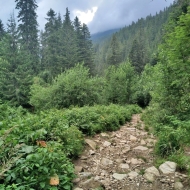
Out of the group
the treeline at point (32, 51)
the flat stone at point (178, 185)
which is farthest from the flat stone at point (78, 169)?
the treeline at point (32, 51)

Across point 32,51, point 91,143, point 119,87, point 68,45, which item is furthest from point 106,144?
point 32,51

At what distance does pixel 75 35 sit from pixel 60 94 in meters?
23.6

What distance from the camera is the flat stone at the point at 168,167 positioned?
3700 mm

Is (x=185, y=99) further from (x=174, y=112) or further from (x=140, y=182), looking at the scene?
(x=140, y=182)

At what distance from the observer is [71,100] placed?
1264 centimetres

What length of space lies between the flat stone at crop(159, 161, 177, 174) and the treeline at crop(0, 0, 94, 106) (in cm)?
1877

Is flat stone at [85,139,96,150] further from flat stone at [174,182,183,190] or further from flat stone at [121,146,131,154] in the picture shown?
flat stone at [174,182,183,190]

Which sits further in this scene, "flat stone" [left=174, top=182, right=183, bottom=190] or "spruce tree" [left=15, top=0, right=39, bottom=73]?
"spruce tree" [left=15, top=0, right=39, bottom=73]

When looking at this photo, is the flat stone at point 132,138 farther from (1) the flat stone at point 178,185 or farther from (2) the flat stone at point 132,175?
(1) the flat stone at point 178,185

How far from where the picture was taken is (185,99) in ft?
16.4

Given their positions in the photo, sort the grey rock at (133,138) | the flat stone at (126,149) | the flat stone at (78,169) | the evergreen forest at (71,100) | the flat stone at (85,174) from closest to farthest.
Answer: the evergreen forest at (71,100), the flat stone at (85,174), the flat stone at (78,169), the flat stone at (126,149), the grey rock at (133,138)

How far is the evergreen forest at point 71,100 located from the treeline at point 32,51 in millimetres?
117

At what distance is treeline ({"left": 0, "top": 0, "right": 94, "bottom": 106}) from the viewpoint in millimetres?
20594

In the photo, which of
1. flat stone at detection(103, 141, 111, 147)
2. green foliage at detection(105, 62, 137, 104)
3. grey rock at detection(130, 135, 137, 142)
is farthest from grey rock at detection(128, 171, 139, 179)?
green foliage at detection(105, 62, 137, 104)
